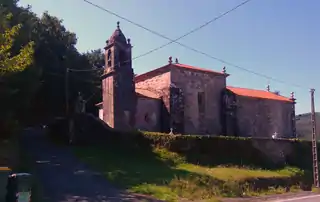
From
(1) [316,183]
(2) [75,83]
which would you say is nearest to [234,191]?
(1) [316,183]

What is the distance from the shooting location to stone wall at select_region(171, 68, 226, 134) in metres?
34.8

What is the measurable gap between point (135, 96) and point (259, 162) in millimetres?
12067

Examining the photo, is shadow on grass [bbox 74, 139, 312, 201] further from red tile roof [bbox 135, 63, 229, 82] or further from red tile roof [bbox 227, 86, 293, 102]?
red tile roof [bbox 227, 86, 293, 102]

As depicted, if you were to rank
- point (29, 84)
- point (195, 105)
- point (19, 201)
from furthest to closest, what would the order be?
1. point (195, 105)
2. point (29, 84)
3. point (19, 201)

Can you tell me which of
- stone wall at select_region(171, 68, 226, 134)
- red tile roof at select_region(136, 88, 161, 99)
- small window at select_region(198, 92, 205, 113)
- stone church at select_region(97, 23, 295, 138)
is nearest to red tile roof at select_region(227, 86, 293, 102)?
stone church at select_region(97, 23, 295, 138)

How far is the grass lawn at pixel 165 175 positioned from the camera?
1647cm

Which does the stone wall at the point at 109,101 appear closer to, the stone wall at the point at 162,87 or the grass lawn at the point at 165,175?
the grass lawn at the point at 165,175

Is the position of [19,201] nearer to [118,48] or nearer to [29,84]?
[29,84]

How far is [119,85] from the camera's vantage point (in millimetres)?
30562

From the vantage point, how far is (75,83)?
40.1 metres

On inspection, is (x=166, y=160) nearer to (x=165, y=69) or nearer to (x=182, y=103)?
(x=182, y=103)

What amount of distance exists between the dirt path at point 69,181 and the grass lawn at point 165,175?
806 mm

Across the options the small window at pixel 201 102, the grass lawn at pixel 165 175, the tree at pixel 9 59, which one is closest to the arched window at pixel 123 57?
the grass lawn at pixel 165 175

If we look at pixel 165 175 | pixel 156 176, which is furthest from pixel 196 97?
pixel 156 176
